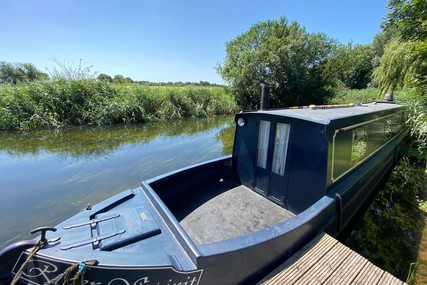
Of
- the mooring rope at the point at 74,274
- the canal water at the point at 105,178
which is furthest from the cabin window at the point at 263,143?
the mooring rope at the point at 74,274

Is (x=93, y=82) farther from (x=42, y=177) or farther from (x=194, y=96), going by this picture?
(x=42, y=177)

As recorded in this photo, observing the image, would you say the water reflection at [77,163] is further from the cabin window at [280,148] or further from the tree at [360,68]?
the tree at [360,68]

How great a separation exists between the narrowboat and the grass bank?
32.3ft

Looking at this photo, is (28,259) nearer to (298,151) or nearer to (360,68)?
(298,151)

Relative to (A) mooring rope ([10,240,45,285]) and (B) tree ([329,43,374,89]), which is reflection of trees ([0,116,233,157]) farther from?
(B) tree ([329,43,374,89])

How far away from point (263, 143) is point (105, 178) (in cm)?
409

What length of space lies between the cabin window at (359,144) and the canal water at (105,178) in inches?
50.6

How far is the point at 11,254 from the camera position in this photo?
4.78 ft

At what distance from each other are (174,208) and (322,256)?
190 cm

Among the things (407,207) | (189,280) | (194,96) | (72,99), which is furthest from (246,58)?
(189,280)

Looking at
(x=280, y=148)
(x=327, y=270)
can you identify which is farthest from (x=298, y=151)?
(x=327, y=270)

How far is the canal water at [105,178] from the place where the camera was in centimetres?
333

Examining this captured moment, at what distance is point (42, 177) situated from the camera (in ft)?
16.6

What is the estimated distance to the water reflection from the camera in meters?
3.91
